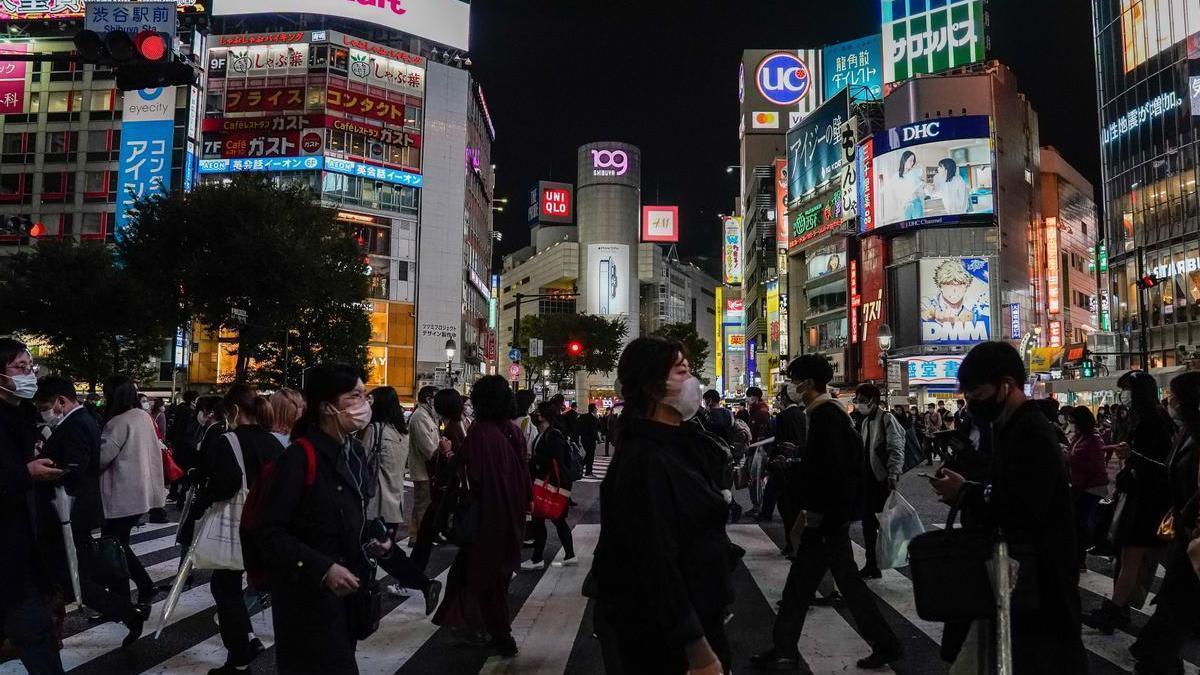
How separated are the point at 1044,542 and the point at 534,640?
3675 mm

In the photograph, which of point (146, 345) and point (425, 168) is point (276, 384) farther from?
point (425, 168)

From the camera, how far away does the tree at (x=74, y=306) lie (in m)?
31.6

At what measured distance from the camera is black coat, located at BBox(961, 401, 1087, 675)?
3.08 m

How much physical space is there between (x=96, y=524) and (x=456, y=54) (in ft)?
206

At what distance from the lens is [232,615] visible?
16.0 feet

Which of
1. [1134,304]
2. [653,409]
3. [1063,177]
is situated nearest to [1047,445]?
[653,409]

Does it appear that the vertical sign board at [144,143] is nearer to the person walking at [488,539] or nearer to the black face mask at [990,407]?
the person walking at [488,539]

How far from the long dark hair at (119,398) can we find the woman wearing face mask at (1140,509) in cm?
Answer: 740

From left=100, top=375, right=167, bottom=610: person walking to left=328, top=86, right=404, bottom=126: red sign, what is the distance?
171ft

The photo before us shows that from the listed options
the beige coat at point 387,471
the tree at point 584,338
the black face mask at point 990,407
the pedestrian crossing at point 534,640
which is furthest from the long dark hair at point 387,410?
the tree at point 584,338

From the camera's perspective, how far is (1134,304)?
4856 centimetres

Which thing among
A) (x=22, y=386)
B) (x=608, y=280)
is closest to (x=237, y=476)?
(x=22, y=386)

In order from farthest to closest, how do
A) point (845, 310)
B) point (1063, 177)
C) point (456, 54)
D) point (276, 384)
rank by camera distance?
1. point (1063, 177)
2. point (456, 54)
3. point (845, 310)
4. point (276, 384)

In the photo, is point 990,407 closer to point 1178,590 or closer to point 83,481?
point 1178,590
